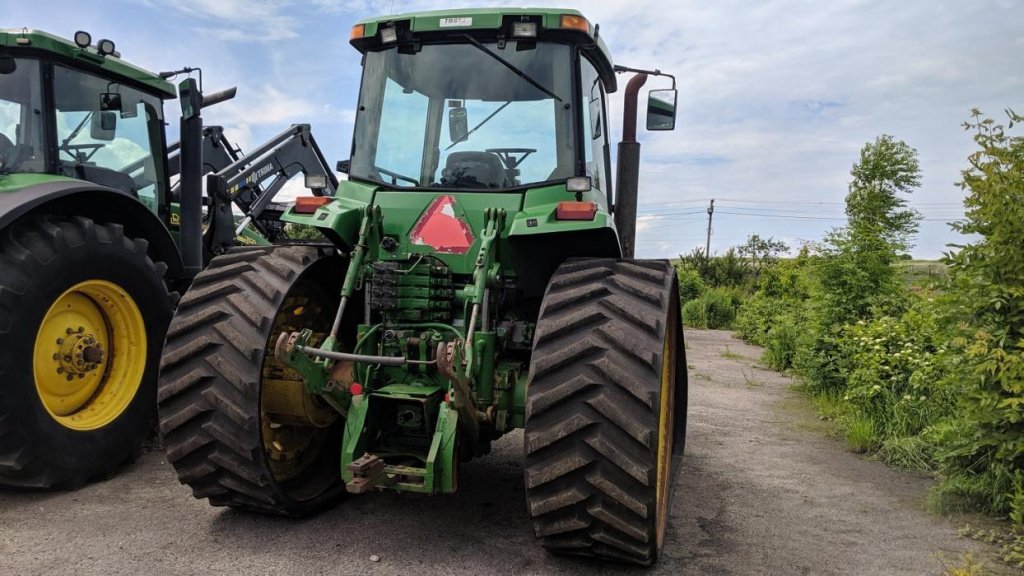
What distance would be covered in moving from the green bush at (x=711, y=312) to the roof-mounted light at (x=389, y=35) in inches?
707

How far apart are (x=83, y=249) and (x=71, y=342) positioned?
0.60m

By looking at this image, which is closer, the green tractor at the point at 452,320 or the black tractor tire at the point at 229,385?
the green tractor at the point at 452,320

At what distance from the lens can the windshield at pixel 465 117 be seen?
4355 mm

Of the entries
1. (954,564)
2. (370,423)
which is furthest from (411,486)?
(954,564)

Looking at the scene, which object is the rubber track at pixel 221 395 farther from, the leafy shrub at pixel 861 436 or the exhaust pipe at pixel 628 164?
the leafy shrub at pixel 861 436

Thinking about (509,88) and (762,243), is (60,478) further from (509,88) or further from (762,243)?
(762,243)

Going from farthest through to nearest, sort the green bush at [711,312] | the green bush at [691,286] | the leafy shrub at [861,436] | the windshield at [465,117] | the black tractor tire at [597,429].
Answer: the green bush at [691,286]
the green bush at [711,312]
the leafy shrub at [861,436]
the windshield at [465,117]
the black tractor tire at [597,429]

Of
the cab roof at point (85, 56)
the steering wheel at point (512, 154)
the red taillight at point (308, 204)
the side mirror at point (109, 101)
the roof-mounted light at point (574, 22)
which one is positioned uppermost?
the roof-mounted light at point (574, 22)

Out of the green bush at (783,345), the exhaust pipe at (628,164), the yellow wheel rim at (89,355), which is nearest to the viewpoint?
the yellow wheel rim at (89,355)

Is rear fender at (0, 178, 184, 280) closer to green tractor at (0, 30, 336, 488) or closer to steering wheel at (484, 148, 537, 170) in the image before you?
green tractor at (0, 30, 336, 488)

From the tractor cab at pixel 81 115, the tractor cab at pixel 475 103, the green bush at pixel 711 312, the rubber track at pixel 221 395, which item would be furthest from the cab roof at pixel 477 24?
the green bush at pixel 711 312

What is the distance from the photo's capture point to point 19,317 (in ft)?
14.0

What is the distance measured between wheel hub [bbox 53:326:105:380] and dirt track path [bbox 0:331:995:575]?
0.74m

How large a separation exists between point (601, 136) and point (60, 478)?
13.3ft
